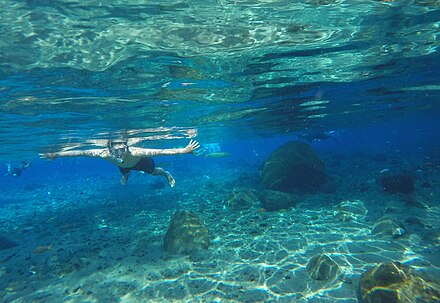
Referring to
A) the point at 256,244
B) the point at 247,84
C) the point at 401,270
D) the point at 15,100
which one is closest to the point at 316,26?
the point at 247,84

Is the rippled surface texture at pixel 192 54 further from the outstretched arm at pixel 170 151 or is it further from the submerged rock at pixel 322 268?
the submerged rock at pixel 322 268

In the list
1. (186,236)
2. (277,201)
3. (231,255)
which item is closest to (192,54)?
(186,236)

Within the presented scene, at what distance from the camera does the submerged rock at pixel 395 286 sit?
18.0 ft

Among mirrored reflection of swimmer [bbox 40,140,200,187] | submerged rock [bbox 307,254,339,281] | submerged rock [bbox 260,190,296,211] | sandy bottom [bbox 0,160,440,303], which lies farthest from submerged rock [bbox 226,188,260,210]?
submerged rock [bbox 307,254,339,281]

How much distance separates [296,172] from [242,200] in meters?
5.15

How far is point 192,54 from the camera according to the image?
9383 mm

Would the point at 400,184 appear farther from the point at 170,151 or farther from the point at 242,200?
the point at 170,151

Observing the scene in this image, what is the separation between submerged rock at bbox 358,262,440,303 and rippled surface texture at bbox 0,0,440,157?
745cm

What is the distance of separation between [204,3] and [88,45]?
4205 mm

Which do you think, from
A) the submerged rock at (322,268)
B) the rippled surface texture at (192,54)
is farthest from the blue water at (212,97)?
the submerged rock at (322,268)

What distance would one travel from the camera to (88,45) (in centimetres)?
811

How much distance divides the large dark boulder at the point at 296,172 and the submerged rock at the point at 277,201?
2.73m

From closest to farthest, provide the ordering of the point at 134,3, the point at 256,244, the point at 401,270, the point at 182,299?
the point at 401,270 < the point at 134,3 < the point at 182,299 < the point at 256,244

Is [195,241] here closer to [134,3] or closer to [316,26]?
[134,3]
